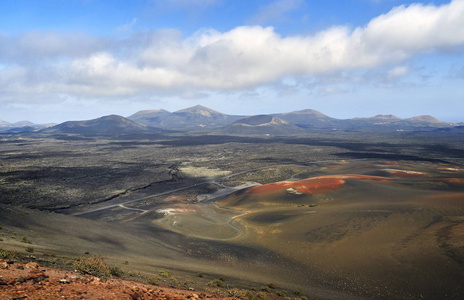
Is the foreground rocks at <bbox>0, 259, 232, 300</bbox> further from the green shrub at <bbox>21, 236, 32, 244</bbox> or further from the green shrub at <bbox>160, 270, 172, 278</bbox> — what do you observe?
the green shrub at <bbox>21, 236, 32, 244</bbox>

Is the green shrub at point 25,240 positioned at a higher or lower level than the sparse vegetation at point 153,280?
higher

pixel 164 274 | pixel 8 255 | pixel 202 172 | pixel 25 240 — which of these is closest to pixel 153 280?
pixel 164 274

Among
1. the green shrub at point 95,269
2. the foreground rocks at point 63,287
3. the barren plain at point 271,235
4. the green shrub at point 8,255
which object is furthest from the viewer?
the barren plain at point 271,235

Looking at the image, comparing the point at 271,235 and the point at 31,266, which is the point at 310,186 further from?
the point at 31,266

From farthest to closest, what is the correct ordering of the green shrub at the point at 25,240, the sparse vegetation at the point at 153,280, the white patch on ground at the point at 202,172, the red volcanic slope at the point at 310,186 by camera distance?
1. the white patch on ground at the point at 202,172
2. the red volcanic slope at the point at 310,186
3. the green shrub at the point at 25,240
4. the sparse vegetation at the point at 153,280

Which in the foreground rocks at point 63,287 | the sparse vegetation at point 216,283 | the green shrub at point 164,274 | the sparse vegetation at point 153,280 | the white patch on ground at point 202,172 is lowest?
the white patch on ground at point 202,172

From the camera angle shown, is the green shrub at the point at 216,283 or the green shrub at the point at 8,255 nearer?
the green shrub at the point at 8,255

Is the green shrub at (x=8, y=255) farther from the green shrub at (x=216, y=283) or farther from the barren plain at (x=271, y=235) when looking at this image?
the green shrub at (x=216, y=283)

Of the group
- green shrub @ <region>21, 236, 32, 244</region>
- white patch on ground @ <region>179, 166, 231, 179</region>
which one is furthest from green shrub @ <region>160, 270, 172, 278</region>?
white patch on ground @ <region>179, 166, 231, 179</region>

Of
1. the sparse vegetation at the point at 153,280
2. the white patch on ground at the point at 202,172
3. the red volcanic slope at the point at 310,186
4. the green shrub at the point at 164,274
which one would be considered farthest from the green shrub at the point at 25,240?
the white patch on ground at the point at 202,172
